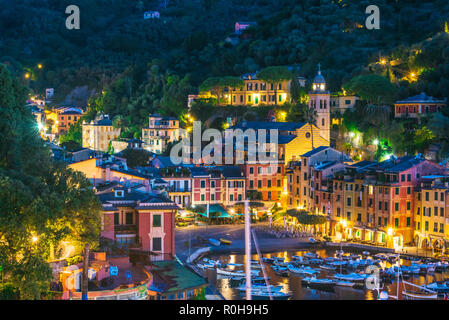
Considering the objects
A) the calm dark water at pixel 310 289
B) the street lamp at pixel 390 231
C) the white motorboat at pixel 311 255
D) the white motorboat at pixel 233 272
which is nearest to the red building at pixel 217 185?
the white motorboat at pixel 311 255

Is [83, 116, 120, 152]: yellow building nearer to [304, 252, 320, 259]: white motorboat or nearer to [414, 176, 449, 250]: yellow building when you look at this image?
[304, 252, 320, 259]: white motorboat

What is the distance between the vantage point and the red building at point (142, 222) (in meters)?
32.1

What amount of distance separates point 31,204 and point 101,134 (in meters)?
59.7

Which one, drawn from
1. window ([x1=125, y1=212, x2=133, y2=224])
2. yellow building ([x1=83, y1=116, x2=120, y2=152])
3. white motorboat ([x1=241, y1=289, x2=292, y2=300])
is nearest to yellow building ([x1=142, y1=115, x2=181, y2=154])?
yellow building ([x1=83, y1=116, x2=120, y2=152])

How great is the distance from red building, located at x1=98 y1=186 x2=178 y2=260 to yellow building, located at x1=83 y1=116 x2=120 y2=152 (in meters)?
48.4

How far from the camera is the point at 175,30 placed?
118938 millimetres

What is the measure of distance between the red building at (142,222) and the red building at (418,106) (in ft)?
94.4

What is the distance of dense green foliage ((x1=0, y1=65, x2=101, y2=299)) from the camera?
72.0ft

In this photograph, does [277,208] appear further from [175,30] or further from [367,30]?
[175,30]

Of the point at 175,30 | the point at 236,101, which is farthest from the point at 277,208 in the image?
the point at 175,30

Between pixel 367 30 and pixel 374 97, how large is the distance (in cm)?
2270

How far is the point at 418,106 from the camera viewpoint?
55656mm
